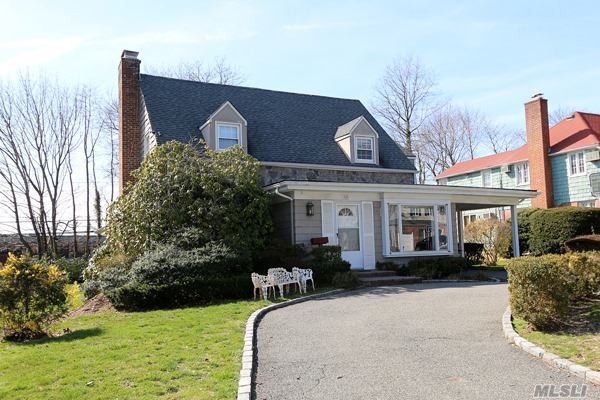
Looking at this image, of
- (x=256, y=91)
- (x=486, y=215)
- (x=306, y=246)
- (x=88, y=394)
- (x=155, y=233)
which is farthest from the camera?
(x=486, y=215)

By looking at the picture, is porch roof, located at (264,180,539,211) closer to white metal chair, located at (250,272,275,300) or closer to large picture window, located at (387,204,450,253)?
large picture window, located at (387,204,450,253)

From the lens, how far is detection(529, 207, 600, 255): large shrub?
21844 mm

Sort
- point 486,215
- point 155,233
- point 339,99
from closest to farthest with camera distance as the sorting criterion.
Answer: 1. point 155,233
2. point 339,99
3. point 486,215

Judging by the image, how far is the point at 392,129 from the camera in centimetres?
4259

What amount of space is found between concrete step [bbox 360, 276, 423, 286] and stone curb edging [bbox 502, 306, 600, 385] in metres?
6.85

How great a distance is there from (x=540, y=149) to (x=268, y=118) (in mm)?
15937

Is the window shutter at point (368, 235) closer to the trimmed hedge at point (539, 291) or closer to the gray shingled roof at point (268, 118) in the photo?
the gray shingled roof at point (268, 118)

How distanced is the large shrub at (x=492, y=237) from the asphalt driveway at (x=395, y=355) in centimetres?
1183

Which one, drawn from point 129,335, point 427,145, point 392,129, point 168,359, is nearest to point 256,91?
point 129,335

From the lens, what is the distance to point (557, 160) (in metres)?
28.5

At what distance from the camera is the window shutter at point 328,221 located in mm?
16875

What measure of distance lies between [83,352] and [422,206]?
1313 centimetres

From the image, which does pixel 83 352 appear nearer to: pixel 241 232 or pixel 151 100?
pixel 241 232

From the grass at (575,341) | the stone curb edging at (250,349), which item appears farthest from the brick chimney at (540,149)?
the grass at (575,341)
